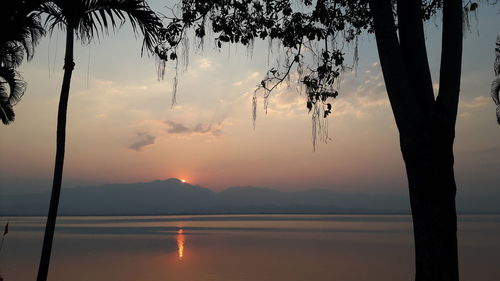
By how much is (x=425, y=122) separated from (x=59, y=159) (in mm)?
5625

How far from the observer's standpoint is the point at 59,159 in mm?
7566

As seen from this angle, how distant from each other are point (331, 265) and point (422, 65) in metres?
23.9

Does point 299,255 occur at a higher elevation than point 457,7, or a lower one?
lower

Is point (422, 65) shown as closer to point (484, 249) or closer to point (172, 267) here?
point (172, 267)

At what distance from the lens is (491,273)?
24547 millimetres

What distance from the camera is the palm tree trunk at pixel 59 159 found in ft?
23.9

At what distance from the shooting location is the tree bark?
5246 millimetres

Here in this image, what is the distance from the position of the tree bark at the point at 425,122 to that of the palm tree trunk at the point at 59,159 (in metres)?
5.06

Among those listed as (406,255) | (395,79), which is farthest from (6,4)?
(406,255)

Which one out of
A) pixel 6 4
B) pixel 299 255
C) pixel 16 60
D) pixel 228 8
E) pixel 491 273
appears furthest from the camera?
pixel 299 255

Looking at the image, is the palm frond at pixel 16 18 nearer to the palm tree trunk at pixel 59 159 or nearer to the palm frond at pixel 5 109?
the palm tree trunk at pixel 59 159

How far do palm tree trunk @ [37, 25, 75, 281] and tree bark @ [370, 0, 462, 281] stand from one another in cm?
506

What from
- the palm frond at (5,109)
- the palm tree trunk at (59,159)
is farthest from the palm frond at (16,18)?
the palm frond at (5,109)

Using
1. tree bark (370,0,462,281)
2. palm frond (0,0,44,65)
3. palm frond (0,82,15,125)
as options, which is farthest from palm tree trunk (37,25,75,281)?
palm frond (0,82,15,125)
